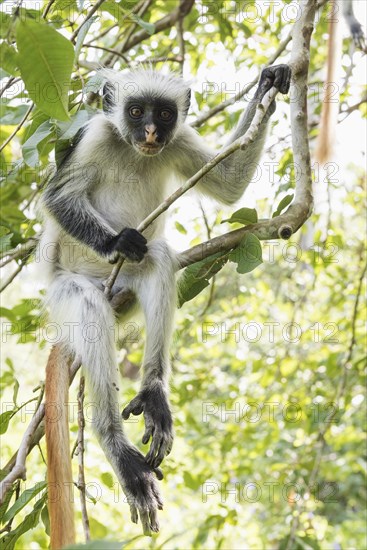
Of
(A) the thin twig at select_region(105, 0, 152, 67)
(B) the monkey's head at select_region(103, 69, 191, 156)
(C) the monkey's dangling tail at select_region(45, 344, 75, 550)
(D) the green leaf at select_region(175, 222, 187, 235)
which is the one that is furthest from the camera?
(D) the green leaf at select_region(175, 222, 187, 235)

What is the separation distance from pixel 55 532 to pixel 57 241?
2327mm

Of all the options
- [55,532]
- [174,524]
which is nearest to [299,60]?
[55,532]

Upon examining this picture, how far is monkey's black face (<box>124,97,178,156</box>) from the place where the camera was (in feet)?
12.7

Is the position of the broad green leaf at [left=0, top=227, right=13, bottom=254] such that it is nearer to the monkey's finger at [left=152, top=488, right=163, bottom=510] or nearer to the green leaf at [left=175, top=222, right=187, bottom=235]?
the monkey's finger at [left=152, top=488, right=163, bottom=510]

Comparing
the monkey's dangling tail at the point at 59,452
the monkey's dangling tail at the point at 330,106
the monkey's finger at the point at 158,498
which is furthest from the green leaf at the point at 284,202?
the monkey's finger at the point at 158,498

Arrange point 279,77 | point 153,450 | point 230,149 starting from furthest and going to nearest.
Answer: point 279,77, point 153,450, point 230,149

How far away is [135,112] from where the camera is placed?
4074 mm

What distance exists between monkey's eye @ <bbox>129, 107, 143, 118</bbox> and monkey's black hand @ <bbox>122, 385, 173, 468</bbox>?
161 cm

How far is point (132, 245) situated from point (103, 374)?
650 millimetres

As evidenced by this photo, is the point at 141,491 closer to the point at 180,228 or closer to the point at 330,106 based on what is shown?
the point at 330,106

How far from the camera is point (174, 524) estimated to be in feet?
32.3

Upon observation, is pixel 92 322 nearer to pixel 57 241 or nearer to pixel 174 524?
pixel 57 241

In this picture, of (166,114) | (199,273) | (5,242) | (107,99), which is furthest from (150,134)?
(5,242)

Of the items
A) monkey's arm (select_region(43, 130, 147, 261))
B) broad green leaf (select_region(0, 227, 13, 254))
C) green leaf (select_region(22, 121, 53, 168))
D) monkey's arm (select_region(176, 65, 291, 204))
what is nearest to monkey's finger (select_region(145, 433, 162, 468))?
monkey's arm (select_region(43, 130, 147, 261))
